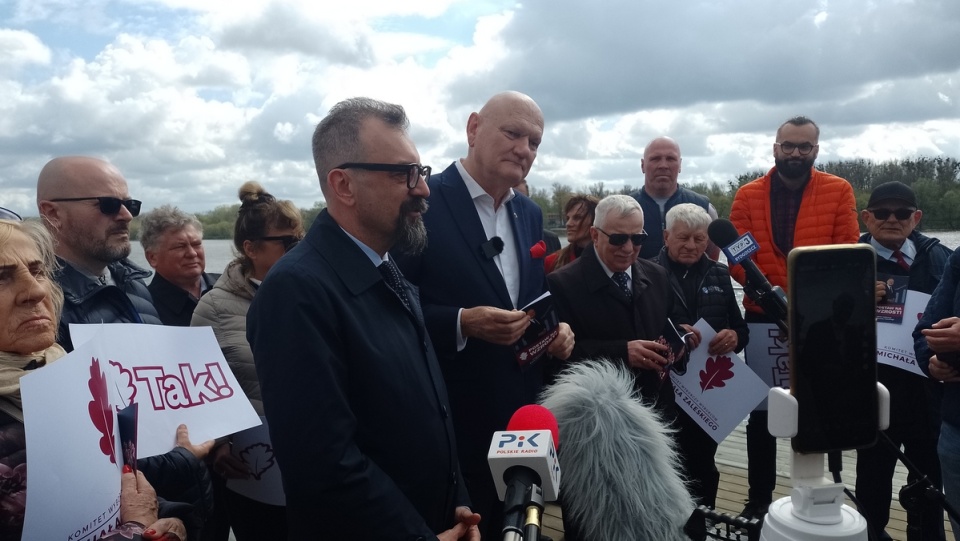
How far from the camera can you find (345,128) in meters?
2.23

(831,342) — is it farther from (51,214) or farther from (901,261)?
(901,261)

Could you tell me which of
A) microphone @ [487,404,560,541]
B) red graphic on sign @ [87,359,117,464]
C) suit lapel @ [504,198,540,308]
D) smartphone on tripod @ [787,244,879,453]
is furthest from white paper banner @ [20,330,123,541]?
suit lapel @ [504,198,540,308]

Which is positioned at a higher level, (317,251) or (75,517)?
(317,251)

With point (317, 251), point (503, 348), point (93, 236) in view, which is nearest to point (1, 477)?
point (317, 251)

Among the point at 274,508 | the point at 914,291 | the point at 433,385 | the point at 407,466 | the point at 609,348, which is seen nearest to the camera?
the point at 407,466

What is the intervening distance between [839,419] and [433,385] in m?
1.34

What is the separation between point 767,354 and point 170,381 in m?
3.75

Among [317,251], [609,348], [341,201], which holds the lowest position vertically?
[609,348]

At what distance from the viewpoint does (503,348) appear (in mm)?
3154

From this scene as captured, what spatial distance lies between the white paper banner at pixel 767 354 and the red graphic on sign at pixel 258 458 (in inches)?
125

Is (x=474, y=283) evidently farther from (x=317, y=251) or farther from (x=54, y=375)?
(x=54, y=375)

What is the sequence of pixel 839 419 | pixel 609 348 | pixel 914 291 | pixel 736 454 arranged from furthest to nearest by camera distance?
pixel 736 454 < pixel 914 291 < pixel 609 348 < pixel 839 419

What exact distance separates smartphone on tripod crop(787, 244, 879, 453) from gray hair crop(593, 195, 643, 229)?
288 cm

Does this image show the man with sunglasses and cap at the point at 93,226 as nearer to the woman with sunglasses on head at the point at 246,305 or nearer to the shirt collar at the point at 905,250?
the woman with sunglasses on head at the point at 246,305
